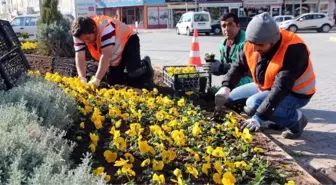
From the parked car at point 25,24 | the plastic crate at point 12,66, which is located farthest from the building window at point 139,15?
the plastic crate at point 12,66

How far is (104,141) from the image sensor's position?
305 cm

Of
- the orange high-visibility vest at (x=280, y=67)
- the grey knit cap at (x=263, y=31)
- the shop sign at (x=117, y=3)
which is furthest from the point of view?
the shop sign at (x=117, y=3)

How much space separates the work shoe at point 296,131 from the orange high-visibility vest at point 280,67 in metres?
0.31

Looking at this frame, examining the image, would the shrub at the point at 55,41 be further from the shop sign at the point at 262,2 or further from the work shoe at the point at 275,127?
the shop sign at the point at 262,2

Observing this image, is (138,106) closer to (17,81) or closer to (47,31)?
(17,81)

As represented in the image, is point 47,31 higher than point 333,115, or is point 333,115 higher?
point 47,31

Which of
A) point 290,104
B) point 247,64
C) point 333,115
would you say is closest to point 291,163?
point 290,104

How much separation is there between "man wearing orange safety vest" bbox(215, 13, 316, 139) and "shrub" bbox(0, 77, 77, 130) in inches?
56.9

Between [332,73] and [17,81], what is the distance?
7.00 metres

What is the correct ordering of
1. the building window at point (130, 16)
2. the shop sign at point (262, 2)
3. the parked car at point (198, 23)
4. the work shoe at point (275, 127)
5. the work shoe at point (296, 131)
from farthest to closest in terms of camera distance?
the building window at point (130, 16) → the shop sign at point (262, 2) → the parked car at point (198, 23) → the work shoe at point (275, 127) → the work shoe at point (296, 131)

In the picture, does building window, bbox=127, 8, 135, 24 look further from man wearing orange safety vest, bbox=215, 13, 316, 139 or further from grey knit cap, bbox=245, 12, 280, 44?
grey knit cap, bbox=245, 12, 280, 44

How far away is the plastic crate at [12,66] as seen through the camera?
3.85 metres

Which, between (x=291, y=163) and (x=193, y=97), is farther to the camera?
(x=193, y=97)

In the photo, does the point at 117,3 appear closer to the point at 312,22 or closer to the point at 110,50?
the point at 312,22
